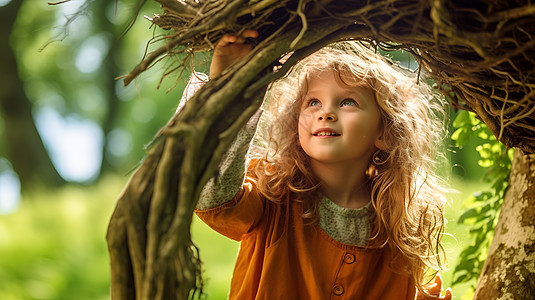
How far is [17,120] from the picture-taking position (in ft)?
25.0

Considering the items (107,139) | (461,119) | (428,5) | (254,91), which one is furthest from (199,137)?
(107,139)

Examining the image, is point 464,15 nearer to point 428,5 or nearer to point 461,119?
point 428,5

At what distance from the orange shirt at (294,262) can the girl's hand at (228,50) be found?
0.49 m

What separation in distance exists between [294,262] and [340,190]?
0.25 metres

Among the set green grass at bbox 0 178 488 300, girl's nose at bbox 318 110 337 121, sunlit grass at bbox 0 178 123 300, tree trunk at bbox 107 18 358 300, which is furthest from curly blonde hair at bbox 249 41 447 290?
sunlit grass at bbox 0 178 123 300

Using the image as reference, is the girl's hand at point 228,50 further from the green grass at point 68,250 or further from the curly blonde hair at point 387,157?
the green grass at point 68,250

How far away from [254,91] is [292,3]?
0.18m

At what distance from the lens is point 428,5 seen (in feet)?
3.22

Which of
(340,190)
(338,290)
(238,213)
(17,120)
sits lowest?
(338,290)

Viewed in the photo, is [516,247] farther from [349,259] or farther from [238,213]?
[238,213]

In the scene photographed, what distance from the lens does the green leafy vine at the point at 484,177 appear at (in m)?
1.88

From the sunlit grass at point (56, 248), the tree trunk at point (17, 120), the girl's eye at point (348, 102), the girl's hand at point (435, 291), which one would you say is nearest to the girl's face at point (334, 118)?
the girl's eye at point (348, 102)

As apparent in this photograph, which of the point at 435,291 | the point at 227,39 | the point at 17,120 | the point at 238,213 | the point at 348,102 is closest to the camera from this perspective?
the point at 227,39

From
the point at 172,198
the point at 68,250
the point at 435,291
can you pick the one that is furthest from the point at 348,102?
the point at 68,250
